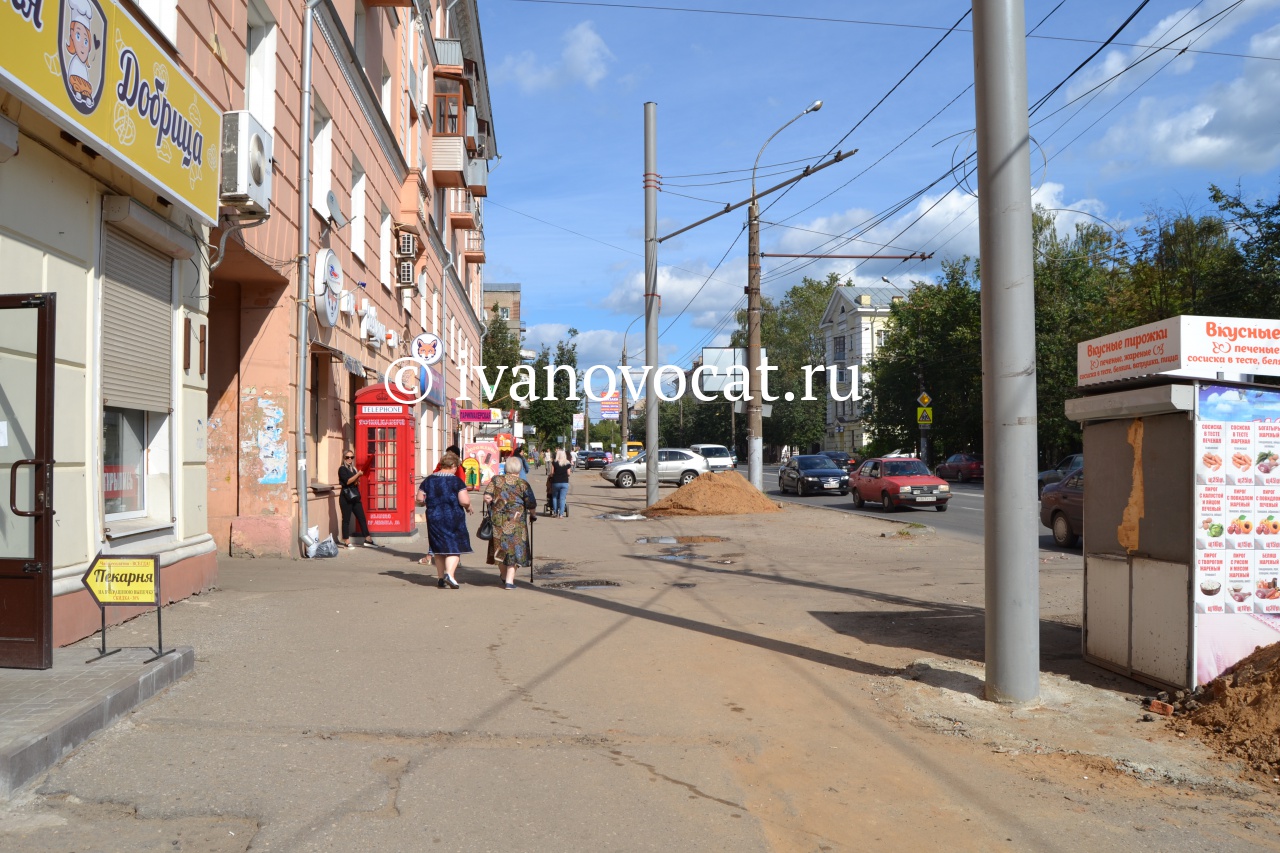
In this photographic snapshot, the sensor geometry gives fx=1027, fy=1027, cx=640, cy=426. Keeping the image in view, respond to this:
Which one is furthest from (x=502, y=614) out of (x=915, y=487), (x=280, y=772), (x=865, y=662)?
(x=915, y=487)

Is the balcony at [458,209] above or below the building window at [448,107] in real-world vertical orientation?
below

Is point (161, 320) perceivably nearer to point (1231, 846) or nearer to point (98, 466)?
point (98, 466)

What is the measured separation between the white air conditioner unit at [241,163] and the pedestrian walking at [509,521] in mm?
3996

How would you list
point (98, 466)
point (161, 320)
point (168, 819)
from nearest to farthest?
point (168, 819), point (98, 466), point (161, 320)

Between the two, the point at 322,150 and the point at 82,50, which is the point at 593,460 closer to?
the point at 322,150

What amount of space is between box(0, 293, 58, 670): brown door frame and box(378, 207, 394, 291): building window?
1518 cm

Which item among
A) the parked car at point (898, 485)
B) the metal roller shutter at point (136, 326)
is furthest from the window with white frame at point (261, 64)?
the parked car at point (898, 485)

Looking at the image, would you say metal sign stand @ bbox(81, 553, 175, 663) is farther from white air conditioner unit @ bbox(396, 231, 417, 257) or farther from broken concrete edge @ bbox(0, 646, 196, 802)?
white air conditioner unit @ bbox(396, 231, 417, 257)

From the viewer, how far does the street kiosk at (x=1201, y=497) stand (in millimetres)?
6602

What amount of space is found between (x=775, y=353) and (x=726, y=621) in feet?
257

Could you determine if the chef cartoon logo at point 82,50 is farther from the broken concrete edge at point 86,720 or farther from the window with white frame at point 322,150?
the window with white frame at point 322,150

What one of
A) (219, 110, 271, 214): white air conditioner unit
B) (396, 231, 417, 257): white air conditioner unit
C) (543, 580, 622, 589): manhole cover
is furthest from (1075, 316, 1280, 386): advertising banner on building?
(396, 231, 417, 257): white air conditioner unit

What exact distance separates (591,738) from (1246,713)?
3.75 metres

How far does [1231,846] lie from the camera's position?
14.3 feet
